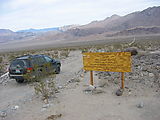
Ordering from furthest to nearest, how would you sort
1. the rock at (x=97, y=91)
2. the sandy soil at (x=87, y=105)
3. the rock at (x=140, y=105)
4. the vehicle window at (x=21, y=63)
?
the vehicle window at (x=21, y=63) → the rock at (x=97, y=91) → the rock at (x=140, y=105) → the sandy soil at (x=87, y=105)

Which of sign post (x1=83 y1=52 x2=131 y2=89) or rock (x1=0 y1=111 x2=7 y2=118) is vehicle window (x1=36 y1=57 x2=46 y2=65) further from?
rock (x1=0 y1=111 x2=7 y2=118)

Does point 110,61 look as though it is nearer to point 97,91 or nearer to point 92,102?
point 97,91

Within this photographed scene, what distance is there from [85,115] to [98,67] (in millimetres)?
3081

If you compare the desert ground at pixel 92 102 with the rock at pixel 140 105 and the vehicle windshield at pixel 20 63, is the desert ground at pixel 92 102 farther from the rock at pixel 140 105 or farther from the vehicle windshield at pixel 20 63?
the vehicle windshield at pixel 20 63

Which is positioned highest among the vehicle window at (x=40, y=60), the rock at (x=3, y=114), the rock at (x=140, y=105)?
the vehicle window at (x=40, y=60)

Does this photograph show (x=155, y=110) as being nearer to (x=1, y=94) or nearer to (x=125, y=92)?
(x=125, y=92)

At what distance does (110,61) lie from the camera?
9.33m

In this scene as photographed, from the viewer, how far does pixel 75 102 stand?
8.38 meters

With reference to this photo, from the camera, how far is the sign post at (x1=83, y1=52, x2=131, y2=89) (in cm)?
896

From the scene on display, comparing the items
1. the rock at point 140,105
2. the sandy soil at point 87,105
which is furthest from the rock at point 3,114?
the rock at point 140,105

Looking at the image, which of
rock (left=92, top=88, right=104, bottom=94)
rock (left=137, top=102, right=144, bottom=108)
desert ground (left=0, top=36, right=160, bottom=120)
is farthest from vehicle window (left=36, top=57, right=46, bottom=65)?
rock (left=137, top=102, right=144, bottom=108)

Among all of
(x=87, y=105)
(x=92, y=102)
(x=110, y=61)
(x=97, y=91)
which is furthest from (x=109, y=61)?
(x=87, y=105)

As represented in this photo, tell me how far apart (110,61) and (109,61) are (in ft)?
0.16

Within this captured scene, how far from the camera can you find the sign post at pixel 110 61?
29.4 feet
